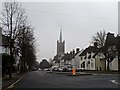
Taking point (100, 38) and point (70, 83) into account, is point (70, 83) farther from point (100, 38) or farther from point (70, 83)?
point (100, 38)

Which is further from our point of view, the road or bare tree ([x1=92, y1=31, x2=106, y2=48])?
bare tree ([x1=92, y1=31, x2=106, y2=48])

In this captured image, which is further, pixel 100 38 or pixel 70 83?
pixel 100 38

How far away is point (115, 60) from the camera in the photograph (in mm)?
85500

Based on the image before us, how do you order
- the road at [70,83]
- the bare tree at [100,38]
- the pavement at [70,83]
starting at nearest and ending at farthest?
1. the pavement at [70,83]
2. the road at [70,83]
3. the bare tree at [100,38]

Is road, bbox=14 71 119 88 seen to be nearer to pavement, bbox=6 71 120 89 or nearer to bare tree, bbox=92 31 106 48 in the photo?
pavement, bbox=6 71 120 89

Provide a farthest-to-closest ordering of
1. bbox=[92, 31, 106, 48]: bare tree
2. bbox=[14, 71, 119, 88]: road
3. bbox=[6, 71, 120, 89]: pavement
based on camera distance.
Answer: bbox=[92, 31, 106, 48]: bare tree < bbox=[14, 71, 119, 88]: road < bbox=[6, 71, 120, 89]: pavement

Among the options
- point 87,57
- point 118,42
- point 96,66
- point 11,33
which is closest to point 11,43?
point 11,33

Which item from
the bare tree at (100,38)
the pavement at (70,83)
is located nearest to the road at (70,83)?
the pavement at (70,83)

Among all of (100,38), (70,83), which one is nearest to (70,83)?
(70,83)

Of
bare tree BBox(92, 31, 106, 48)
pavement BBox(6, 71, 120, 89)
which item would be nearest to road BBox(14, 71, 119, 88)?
pavement BBox(6, 71, 120, 89)

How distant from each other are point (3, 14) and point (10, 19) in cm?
126

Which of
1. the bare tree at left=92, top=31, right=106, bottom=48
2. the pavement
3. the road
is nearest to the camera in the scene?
the pavement

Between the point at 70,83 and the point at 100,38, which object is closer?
the point at 70,83

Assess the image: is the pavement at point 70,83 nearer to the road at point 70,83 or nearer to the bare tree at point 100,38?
Result: the road at point 70,83
